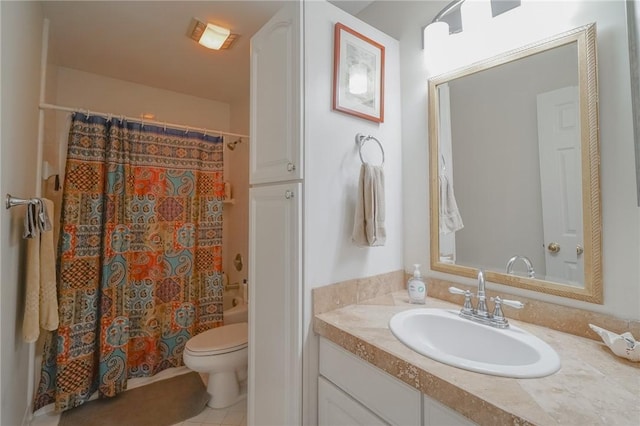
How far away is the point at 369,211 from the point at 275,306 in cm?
56

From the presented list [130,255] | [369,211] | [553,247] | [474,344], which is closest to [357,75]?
[369,211]

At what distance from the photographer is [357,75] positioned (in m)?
1.30

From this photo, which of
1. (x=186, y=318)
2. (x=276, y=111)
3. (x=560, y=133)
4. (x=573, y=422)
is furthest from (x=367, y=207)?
(x=186, y=318)

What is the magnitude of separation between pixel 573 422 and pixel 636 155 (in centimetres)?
74

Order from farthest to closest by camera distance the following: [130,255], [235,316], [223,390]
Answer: [235,316] → [130,255] → [223,390]

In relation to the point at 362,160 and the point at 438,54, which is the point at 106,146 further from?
the point at 438,54

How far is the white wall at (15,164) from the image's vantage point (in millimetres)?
1083

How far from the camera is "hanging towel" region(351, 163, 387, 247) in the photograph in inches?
46.5

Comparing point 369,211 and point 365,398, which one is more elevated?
point 369,211

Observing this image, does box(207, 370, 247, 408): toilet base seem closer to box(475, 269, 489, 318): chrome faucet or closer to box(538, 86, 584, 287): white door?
box(475, 269, 489, 318): chrome faucet

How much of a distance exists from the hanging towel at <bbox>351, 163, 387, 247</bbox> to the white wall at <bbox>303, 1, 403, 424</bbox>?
66 mm

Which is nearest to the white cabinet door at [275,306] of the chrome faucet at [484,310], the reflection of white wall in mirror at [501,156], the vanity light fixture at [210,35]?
the chrome faucet at [484,310]

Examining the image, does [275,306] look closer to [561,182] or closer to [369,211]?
[369,211]

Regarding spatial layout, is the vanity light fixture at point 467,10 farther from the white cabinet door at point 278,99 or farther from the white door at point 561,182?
the white cabinet door at point 278,99
